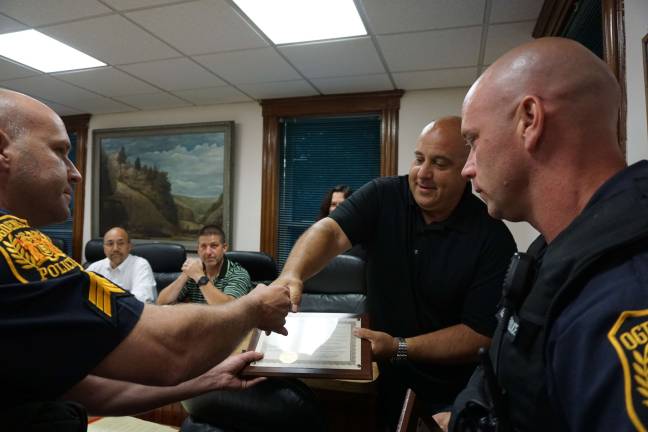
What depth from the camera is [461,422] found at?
781mm

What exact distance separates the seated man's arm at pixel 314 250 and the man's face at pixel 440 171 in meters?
0.33

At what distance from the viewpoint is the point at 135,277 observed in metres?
3.49

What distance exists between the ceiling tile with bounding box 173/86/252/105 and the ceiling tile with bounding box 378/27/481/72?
5.87 ft

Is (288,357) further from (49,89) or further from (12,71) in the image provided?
(49,89)

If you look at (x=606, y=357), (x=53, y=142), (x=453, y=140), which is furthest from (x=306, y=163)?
(x=606, y=357)

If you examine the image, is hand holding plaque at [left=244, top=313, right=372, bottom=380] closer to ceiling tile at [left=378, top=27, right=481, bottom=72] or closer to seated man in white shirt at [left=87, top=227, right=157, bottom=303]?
ceiling tile at [left=378, top=27, right=481, bottom=72]

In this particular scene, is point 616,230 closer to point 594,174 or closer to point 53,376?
point 594,174

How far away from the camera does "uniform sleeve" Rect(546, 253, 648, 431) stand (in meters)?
0.40

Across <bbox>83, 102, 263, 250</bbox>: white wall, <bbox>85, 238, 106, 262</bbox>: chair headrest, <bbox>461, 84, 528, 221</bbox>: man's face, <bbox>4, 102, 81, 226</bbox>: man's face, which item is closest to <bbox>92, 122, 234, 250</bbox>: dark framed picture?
<bbox>83, 102, 263, 250</bbox>: white wall

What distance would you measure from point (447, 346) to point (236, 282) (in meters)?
2.15

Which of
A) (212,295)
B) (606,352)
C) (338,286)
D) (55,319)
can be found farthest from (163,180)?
(606,352)

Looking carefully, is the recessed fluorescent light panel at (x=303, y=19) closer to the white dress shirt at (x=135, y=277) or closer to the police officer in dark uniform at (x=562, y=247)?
the police officer in dark uniform at (x=562, y=247)

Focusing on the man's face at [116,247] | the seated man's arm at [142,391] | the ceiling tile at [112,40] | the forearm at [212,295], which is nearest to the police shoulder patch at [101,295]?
the seated man's arm at [142,391]

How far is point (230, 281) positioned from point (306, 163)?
1.94 meters
